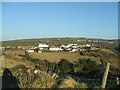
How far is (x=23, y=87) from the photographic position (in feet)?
26.9

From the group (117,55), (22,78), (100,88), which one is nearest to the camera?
(100,88)

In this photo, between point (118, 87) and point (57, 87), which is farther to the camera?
point (118, 87)

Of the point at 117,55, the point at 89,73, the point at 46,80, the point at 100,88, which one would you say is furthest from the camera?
the point at 117,55

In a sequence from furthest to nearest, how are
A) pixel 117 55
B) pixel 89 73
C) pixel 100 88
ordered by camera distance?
1. pixel 117 55
2. pixel 89 73
3. pixel 100 88

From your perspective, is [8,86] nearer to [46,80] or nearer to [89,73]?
[46,80]

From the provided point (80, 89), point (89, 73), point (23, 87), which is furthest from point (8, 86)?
point (89, 73)

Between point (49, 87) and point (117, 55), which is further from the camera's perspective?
point (117, 55)

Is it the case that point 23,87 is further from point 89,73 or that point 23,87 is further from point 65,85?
point 89,73

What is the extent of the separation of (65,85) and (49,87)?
1.92 feet

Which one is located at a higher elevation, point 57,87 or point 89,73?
point 57,87

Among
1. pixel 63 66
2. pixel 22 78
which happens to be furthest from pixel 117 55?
pixel 22 78

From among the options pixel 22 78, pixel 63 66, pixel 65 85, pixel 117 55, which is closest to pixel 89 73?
pixel 63 66

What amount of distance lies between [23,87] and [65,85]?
153 cm

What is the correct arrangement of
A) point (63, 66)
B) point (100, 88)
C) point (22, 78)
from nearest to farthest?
point (100, 88) < point (22, 78) < point (63, 66)
